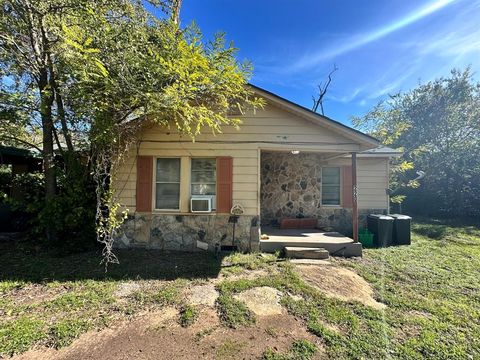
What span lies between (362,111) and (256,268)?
14851mm

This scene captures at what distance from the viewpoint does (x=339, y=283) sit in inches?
171

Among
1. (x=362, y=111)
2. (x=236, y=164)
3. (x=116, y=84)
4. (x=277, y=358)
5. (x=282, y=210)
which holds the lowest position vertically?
(x=277, y=358)

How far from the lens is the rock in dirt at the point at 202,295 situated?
11.6 ft

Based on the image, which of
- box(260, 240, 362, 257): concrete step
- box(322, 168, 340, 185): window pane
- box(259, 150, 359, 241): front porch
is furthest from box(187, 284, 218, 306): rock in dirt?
box(322, 168, 340, 185): window pane

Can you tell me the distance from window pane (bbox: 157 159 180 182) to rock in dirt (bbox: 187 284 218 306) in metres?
3.00

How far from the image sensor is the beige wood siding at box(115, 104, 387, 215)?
19.6ft

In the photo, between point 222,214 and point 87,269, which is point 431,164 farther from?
point 87,269

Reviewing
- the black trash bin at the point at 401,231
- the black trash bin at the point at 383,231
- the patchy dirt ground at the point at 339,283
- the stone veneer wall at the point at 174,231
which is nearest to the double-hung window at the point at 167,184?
the stone veneer wall at the point at 174,231

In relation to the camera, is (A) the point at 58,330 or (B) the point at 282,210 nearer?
(A) the point at 58,330

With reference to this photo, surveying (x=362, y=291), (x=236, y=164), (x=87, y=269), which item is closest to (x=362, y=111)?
(x=236, y=164)

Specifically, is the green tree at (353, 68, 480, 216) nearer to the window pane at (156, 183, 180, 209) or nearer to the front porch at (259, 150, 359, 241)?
the front porch at (259, 150, 359, 241)

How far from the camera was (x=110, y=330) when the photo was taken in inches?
112

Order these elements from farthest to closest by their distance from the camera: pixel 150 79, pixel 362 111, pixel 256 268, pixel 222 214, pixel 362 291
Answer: pixel 362 111
pixel 222 214
pixel 256 268
pixel 150 79
pixel 362 291

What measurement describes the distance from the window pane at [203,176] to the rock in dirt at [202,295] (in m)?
2.78
